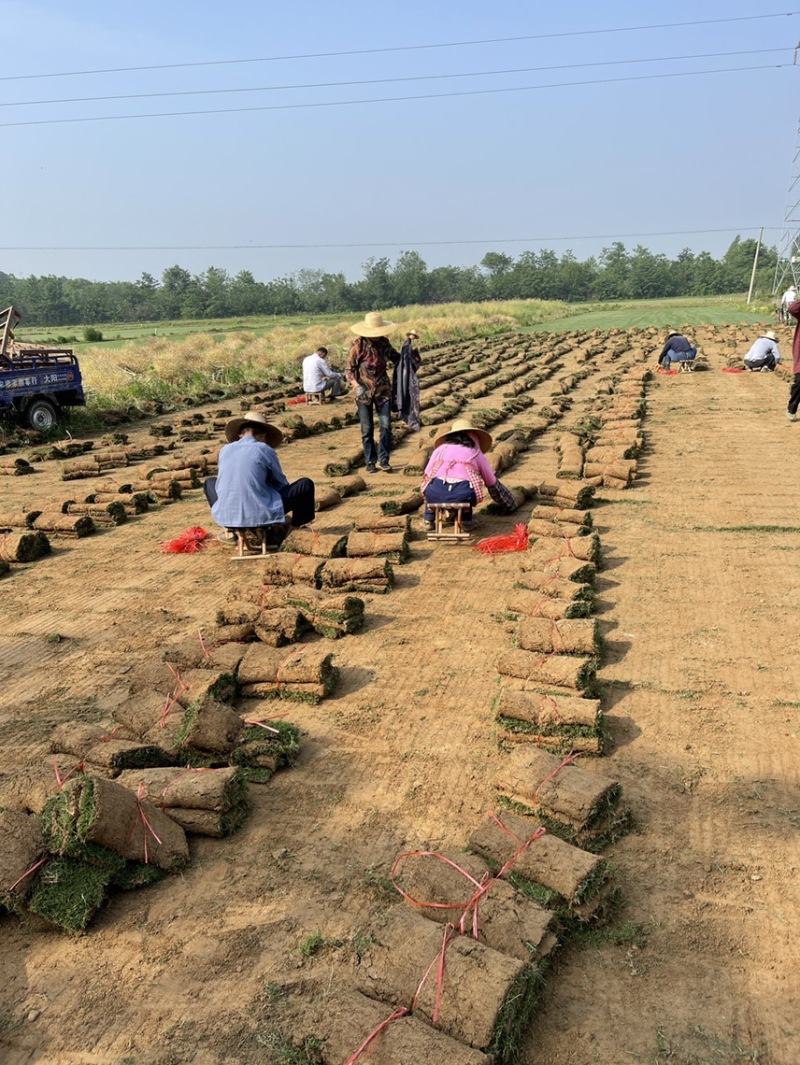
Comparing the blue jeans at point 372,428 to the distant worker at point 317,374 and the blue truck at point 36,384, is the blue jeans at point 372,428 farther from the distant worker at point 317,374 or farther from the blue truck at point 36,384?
the blue truck at point 36,384

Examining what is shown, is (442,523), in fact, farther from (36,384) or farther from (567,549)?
(36,384)

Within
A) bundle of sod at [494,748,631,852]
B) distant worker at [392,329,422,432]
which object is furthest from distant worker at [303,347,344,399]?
bundle of sod at [494,748,631,852]

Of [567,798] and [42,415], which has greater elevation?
[42,415]

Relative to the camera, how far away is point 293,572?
6.77m

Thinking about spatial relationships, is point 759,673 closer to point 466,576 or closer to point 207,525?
point 466,576

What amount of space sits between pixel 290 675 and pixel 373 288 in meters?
104

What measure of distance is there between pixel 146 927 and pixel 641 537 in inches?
247

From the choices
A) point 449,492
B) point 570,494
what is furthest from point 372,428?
point 570,494

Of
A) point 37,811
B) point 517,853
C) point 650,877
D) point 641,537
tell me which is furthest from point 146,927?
point 641,537

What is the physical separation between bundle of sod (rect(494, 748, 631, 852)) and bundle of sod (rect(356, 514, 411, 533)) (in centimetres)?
402

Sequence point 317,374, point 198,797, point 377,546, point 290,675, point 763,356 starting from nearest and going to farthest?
point 198,797, point 290,675, point 377,546, point 317,374, point 763,356

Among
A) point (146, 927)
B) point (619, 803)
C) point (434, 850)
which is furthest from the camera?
point (619, 803)

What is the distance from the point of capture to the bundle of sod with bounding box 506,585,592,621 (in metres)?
5.67

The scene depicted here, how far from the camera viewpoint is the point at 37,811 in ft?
12.4
